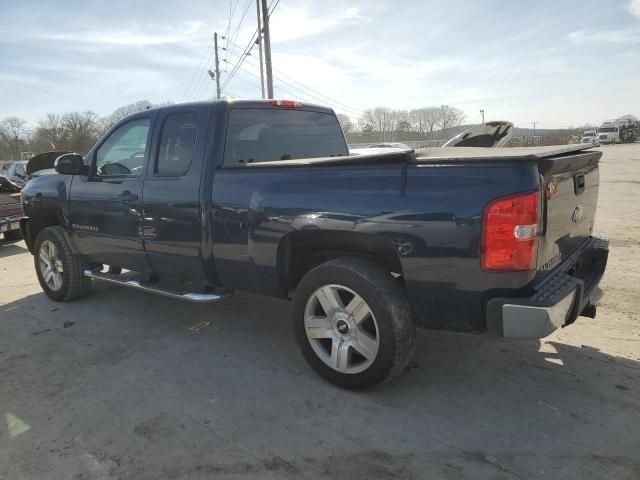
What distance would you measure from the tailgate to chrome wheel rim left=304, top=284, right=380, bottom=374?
1.06 metres

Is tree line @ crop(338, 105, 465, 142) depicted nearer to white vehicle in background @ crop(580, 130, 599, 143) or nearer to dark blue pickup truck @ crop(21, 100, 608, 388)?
white vehicle in background @ crop(580, 130, 599, 143)

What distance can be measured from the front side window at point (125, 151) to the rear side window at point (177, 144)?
245mm

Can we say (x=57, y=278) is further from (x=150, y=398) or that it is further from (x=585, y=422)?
(x=585, y=422)

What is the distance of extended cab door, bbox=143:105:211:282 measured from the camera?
12.0 ft

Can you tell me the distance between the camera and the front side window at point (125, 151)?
4.21m

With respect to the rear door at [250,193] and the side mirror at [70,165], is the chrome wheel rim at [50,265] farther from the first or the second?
the rear door at [250,193]

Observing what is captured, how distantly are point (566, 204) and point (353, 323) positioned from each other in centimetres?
149

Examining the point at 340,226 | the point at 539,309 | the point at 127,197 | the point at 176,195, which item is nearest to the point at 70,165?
the point at 127,197

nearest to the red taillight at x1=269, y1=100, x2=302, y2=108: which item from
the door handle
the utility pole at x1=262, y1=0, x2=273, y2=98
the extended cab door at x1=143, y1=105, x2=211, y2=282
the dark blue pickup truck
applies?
the dark blue pickup truck

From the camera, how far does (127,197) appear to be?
414cm

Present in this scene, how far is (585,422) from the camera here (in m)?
2.65

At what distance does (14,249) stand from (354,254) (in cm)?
821

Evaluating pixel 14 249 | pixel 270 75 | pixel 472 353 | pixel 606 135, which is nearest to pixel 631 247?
pixel 472 353

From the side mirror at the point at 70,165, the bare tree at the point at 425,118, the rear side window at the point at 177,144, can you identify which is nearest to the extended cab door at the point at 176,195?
the rear side window at the point at 177,144
